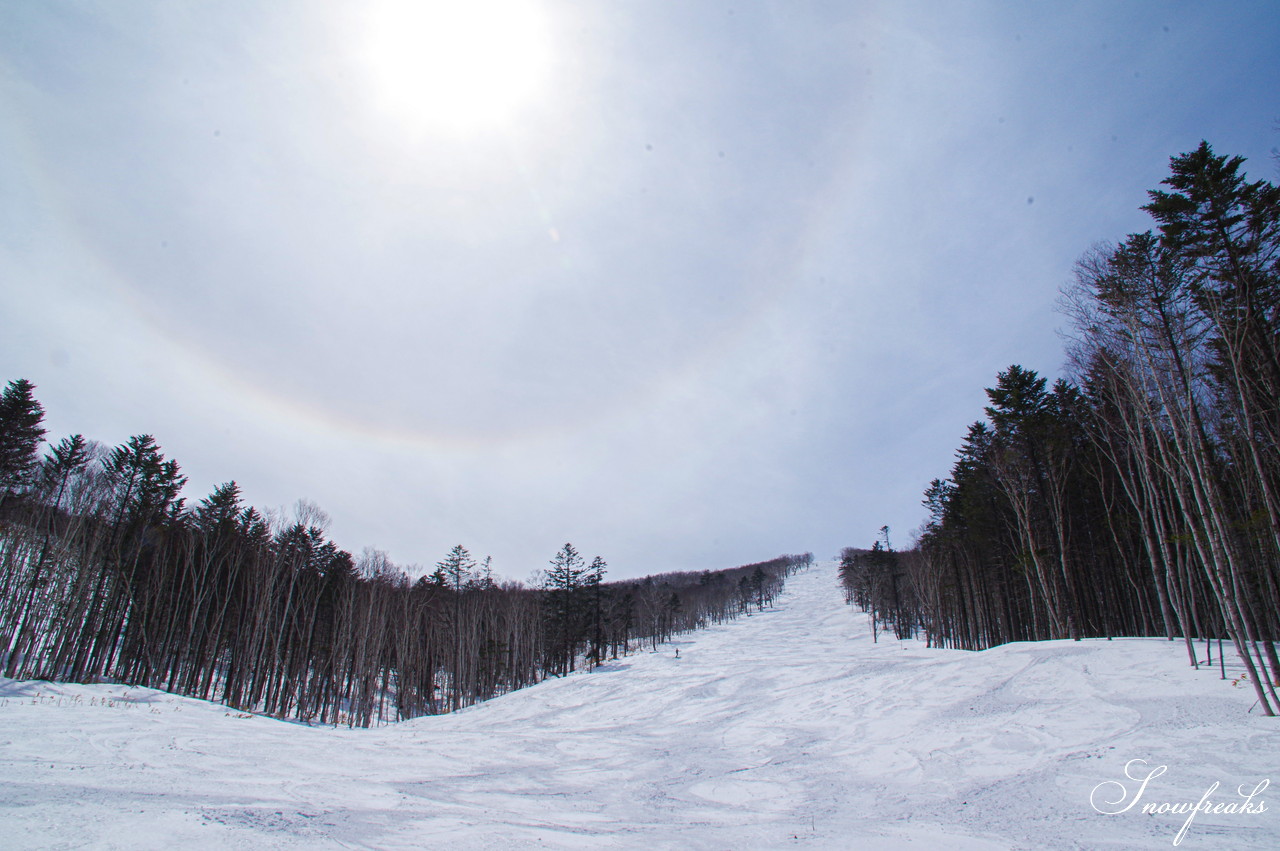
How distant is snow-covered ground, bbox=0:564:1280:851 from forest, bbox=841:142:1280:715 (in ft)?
10.6

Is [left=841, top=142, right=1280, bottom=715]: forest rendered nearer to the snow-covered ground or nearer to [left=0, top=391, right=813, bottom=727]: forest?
the snow-covered ground

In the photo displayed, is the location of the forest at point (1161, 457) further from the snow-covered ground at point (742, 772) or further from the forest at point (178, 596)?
Result: the forest at point (178, 596)

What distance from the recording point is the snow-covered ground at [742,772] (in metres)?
6.59

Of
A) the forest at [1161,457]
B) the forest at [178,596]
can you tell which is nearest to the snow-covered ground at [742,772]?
the forest at [1161,457]

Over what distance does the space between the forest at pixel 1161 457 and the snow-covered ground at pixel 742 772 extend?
10.6 ft

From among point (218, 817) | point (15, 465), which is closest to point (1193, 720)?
point (218, 817)

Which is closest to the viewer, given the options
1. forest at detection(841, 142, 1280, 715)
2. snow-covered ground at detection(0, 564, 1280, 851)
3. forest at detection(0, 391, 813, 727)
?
snow-covered ground at detection(0, 564, 1280, 851)

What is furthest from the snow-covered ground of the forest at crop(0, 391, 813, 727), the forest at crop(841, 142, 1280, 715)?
the forest at crop(0, 391, 813, 727)

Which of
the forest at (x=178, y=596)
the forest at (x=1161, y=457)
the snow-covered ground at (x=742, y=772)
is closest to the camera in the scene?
the snow-covered ground at (x=742, y=772)

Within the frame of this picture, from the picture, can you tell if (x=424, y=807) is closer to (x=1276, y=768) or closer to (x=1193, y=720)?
(x=1276, y=768)

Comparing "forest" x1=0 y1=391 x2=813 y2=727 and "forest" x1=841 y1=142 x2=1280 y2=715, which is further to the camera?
"forest" x1=0 y1=391 x2=813 y2=727

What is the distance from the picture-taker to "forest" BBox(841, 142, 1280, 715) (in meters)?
13.2

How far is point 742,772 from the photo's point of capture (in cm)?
1334

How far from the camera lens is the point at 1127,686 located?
46.2ft
